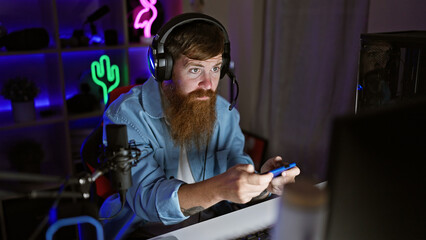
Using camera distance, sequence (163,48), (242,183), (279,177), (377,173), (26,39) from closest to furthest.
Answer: (377,173)
(242,183)
(279,177)
(163,48)
(26,39)

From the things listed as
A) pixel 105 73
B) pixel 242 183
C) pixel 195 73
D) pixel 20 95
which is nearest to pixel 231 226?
pixel 242 183

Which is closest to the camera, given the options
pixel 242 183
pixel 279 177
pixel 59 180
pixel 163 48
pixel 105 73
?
pixel 59 180

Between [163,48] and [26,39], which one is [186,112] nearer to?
[163,48]

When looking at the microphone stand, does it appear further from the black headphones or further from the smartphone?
the black headphones

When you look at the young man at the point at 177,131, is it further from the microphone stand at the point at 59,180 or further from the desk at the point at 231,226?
the microphone stand at the point at 59,180

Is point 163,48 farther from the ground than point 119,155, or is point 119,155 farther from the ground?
point 163,48

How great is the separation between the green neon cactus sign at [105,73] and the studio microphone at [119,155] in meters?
2.01

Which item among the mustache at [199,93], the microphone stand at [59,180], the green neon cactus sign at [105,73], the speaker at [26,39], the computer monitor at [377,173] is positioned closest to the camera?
the computer monitor at [377,173]

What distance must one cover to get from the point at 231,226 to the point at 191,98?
472 mm

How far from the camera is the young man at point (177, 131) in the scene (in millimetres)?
998

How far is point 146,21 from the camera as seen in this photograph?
8.48 feet

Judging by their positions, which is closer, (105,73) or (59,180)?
(59,180)

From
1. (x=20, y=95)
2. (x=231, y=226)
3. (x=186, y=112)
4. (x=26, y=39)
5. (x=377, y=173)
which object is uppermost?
(x=26, y=39)

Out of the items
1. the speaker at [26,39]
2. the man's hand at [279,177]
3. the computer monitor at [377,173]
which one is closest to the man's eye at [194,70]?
the man's hand at [279,177]
